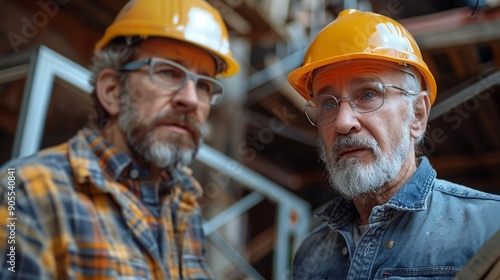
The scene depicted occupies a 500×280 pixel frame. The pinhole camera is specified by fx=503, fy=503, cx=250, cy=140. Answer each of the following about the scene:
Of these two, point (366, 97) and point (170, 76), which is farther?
point (170, 76)

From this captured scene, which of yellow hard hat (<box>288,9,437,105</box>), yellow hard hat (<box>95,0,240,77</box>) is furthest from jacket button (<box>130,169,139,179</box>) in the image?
yellow hard hat (<box>288,9,437,105</box>)

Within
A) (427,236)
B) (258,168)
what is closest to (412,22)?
(427,236)

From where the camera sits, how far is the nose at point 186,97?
2.93 m

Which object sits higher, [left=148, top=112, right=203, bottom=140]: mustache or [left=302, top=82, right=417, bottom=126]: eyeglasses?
[left=148, top=112, right=203, bottom=140]: mustache

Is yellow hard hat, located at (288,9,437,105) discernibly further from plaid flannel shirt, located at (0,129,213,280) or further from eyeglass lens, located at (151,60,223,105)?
plaid flannel shirt, located at (0,129,213,280)

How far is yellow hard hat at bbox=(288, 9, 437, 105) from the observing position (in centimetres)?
202

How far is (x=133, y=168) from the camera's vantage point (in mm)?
2916

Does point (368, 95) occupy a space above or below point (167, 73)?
below

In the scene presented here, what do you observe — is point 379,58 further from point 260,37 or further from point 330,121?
point 260,37

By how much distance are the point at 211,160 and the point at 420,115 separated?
2.74 m

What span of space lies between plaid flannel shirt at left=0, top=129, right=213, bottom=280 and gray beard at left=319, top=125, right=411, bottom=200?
3.84 ft

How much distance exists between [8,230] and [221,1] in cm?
283

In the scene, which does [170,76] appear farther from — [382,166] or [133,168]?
[382,166]

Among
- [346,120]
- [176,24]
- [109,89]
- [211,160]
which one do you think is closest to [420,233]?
[346,120]
